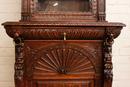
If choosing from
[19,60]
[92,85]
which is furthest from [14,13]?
[92,85]

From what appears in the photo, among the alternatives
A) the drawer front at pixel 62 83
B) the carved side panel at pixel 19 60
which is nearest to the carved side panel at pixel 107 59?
the drawer front at pixel 62 83

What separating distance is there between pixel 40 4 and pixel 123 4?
62cm

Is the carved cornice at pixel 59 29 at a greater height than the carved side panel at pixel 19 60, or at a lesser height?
greater

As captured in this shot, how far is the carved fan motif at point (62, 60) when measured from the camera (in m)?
1.42

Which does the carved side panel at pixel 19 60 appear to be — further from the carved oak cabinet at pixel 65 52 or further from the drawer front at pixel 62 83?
the drawer front at pixel 62 83

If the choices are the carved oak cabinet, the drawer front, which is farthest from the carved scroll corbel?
the drawer front

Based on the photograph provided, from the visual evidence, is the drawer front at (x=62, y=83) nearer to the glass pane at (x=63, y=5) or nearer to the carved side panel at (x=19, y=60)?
the carved side panel at (x=19, y=60)

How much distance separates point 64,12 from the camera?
4.68 ft

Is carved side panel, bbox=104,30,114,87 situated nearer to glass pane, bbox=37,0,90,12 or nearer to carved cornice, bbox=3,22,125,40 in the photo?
carved cornice, bbox=3,22,125,40

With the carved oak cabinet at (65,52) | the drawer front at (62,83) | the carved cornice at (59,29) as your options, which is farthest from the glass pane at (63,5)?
the drawer front at (62,83)

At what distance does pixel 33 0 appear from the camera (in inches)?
55.8

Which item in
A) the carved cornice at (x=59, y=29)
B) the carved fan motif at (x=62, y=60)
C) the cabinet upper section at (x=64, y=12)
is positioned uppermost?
the cabinet upper section at (x=64, y=12)

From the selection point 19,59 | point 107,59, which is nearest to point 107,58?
point 107,59

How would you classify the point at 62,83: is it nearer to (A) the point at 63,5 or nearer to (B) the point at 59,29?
(B) the point at 59,29
